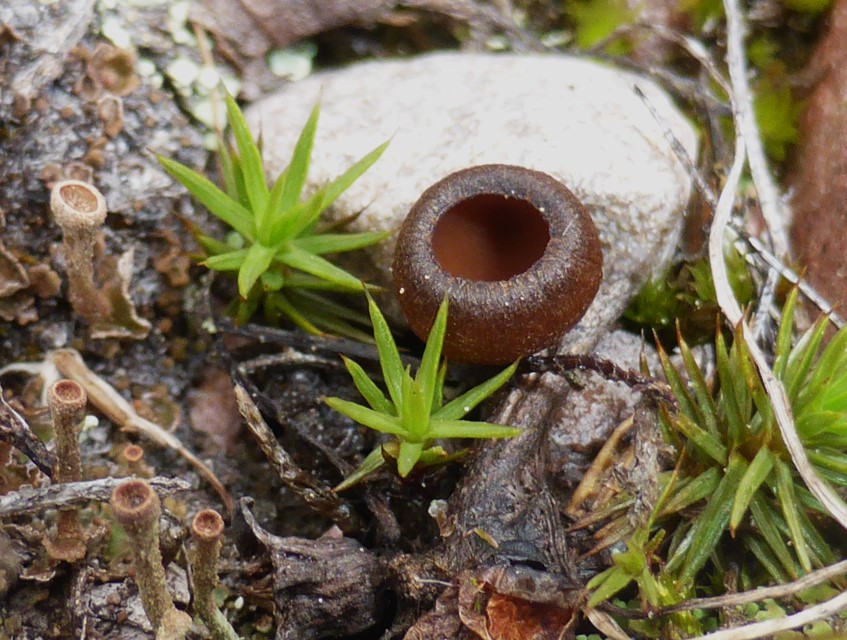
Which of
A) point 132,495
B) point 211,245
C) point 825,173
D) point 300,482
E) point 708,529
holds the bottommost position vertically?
point 300,482

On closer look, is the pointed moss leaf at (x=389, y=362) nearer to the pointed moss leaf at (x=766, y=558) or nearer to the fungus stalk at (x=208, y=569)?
the fungus stalk at (x=208, y=569)

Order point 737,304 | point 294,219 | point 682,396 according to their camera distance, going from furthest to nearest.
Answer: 1. point 294,219
2. point 737,304
3. point 682,396

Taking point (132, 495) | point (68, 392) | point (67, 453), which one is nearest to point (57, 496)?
point (67, 453)

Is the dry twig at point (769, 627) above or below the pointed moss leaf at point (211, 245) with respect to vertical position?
above

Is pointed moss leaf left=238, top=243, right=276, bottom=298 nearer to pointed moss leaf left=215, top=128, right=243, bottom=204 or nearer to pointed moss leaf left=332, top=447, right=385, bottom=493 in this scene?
pointed moss leaf left=215, top=128, right=243, bottom=204

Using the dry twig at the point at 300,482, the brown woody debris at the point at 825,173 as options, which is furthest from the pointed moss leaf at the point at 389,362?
the brown woody debris at the point at 825,173

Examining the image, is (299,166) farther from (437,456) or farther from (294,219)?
(437,456)

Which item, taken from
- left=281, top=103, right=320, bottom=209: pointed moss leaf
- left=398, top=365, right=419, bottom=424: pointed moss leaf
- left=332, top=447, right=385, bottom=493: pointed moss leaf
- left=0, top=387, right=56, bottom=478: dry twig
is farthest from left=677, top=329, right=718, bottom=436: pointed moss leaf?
left=0, top=387, right=56, bottom=478: dry twig
